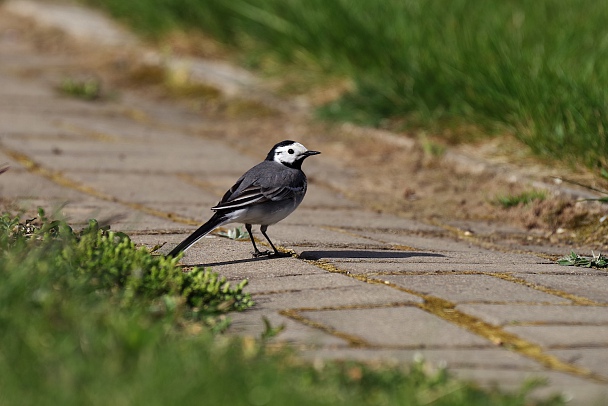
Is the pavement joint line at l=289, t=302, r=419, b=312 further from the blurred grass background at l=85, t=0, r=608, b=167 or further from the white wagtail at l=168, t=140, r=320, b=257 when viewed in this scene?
the blurred grass background at l=85, t=0, r=608, b=167

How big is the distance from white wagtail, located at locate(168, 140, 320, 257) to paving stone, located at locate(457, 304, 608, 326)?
131cm

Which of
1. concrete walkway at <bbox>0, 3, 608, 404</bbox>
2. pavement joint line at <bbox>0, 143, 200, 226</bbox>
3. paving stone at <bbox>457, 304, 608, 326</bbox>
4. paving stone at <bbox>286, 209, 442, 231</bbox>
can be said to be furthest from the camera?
paving stone at <bbox>286, 209, 442, 231</bbox>

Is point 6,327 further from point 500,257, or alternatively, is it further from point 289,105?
point 289,105

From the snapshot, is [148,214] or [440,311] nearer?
[440,311]

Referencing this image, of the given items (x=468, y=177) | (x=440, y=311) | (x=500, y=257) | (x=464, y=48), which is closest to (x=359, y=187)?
(x=468, y=177)

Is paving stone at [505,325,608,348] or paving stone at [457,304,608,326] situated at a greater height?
paving stone at [457,304,608,326]

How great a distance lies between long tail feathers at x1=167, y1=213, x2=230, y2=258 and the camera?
459 cm

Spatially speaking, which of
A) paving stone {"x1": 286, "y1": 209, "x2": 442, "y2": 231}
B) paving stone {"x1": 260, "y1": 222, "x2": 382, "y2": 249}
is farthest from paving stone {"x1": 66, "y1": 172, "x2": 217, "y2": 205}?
paving stone {"x1": 260, "y1": 222, "x2": 382, "y2": 249}

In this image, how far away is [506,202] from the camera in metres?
6.42

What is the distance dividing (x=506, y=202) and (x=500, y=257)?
1310 mm

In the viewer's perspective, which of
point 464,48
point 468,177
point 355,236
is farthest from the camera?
point 464,48

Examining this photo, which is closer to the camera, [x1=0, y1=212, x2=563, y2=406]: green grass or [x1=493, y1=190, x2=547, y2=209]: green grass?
[x1=0, y1=212, x2=563, y2=406]: green grass

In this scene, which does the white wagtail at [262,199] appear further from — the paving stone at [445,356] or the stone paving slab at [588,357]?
the stone paving slab at [588,357]

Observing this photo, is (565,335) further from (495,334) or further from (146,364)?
(146,364)
